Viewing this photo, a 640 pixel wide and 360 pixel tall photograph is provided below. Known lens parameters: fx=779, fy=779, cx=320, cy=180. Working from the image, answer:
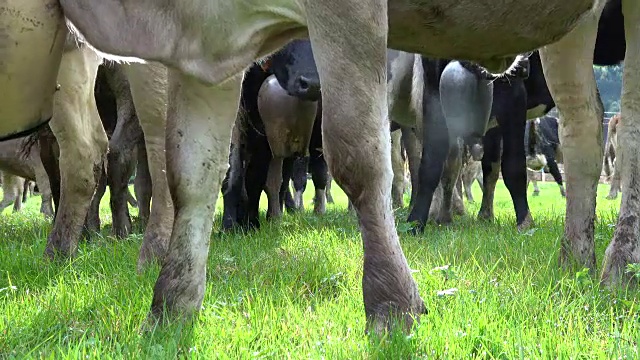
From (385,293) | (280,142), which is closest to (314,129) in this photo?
(280,142)

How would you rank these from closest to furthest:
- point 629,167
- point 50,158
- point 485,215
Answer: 1. point 629,167
2. point 50,158
3. point 485,215

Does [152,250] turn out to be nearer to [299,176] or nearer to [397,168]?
[397,168]

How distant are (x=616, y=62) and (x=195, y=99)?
490 centimetres

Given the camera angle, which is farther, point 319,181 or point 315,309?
point 319,181

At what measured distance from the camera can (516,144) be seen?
6.37 metres

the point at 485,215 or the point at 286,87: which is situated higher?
the point at 286,87

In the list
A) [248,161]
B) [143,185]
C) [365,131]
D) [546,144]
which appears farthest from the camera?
[546,144]

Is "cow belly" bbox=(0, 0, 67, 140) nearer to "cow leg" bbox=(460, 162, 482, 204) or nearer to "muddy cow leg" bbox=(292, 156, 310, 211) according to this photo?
"muddy cow leg" bbox=(292, 156, 310, 211)

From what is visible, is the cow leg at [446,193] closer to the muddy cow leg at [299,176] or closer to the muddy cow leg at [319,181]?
the muddy cow leg at [319,181]

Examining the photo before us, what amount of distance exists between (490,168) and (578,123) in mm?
4482

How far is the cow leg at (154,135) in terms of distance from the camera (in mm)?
4129

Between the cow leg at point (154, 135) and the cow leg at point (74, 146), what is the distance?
48 cm

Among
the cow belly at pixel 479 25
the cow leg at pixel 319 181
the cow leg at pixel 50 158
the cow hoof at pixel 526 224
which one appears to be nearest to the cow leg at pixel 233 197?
the cow leg at pixel 50 158

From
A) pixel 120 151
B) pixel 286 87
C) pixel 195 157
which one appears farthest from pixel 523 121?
pixel 195 157
